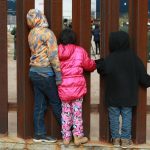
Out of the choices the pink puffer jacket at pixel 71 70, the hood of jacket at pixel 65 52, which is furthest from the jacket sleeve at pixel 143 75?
the hood of jacket at pixel 65 52

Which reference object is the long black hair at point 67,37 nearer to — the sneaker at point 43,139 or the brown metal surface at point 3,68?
the brown metal surface at point 3,68

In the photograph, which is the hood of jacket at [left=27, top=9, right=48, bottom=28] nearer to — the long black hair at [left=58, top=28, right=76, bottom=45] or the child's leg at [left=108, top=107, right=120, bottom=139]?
the long black hair at [left=58, top=28, right=76, bottom=45]

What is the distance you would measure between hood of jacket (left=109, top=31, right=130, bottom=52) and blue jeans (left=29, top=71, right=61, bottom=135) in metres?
0.75

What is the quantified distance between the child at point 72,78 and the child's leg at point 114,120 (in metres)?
0.34

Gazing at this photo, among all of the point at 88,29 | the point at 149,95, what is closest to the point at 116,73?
the point at 88,29

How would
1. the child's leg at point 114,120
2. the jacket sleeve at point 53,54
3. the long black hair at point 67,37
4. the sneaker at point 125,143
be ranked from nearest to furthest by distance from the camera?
the jacket sleeve at point 53,54 < the long black hair at point 67,37 < the child's leg at point 114,120 < the sneaker at point 125,143

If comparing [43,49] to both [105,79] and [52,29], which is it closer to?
[52,29]

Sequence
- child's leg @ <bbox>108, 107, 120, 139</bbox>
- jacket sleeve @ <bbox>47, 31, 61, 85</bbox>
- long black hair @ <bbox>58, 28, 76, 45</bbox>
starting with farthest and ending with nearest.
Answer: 1. child's leg @ <bbox>108, 107, 120, 139</bbox>
2. long black hair @ <bbox>58, 28, 76, 45</bbox>
3. jacket sleeve @ <bbox>47, 31, 61, 85</bbox>

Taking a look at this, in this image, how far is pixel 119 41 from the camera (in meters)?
5.57

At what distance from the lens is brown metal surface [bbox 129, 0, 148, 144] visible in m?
5.75

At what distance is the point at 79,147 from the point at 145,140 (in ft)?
2.55

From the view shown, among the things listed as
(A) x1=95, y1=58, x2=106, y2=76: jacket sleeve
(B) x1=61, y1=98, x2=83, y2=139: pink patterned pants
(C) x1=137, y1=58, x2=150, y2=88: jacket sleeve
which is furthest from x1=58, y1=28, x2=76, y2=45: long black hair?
(C) x1=137, y1=58, x2=150, y2=88: jacket sleeve

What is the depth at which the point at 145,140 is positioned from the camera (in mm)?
5996

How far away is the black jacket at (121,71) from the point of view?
5617 mm
